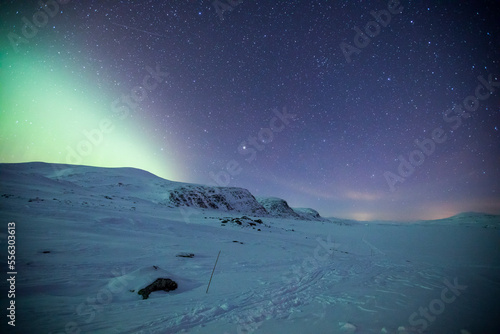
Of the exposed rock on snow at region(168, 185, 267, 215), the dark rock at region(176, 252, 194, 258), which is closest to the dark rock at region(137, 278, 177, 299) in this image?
the dark rock at region(176, 252, 194, 258)

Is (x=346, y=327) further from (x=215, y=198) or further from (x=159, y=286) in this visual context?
(x=215, y=198)

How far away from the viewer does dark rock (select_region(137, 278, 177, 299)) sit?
432 centimetres

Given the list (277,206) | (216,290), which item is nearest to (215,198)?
(277,206)

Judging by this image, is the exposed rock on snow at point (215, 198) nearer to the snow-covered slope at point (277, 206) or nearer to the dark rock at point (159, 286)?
the snow-covered slope at point (277, 206)

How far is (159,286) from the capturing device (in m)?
4.59

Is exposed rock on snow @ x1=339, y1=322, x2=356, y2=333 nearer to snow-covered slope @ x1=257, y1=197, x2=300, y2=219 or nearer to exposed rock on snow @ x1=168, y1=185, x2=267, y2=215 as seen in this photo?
exposed rock on snow @ x1=168, y1=185, x2=267, y2=215

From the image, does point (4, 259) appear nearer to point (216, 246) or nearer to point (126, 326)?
point (126, 326)

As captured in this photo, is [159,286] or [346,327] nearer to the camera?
[346,327]

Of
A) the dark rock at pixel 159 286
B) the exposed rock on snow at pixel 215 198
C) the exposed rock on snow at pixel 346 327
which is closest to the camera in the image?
the exposed rock on snow at pixel 346 327

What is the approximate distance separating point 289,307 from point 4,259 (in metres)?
7.25

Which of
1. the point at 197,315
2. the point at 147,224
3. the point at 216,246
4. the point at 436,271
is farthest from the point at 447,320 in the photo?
the point at 147,224

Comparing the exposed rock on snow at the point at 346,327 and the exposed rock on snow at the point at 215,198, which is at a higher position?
the exposed rock on snow at the point at 215,198

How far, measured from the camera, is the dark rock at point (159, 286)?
14.2 feet

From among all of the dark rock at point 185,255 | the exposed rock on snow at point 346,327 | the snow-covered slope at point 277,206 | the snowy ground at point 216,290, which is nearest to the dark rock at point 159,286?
the snowy ground at point 216,290
